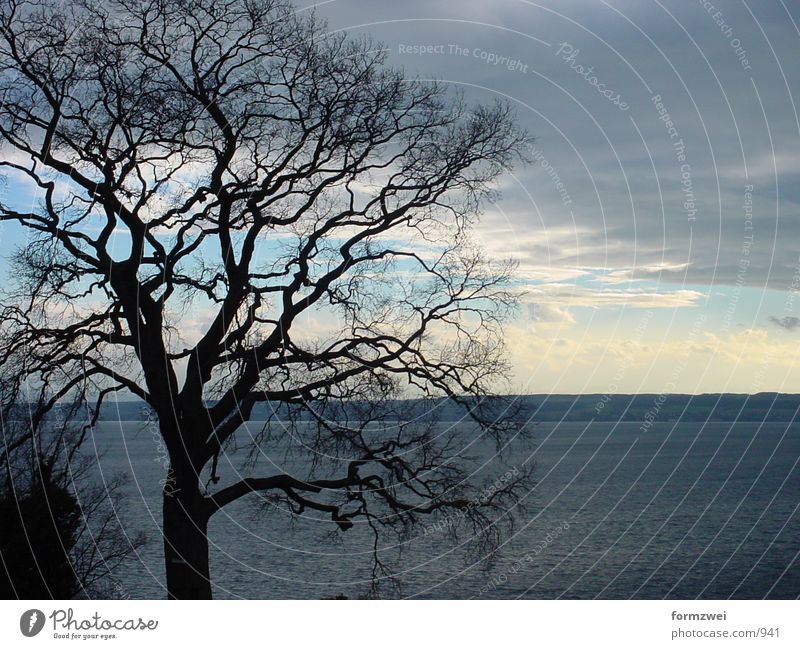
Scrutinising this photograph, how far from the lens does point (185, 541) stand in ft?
55.8

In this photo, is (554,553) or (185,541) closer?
(185,541)

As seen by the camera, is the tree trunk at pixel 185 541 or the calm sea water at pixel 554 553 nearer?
the tree trunk at pixel 185 541

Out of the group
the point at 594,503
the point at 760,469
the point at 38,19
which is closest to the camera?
the point at 38,19

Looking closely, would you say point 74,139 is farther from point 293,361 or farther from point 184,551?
point 184,551

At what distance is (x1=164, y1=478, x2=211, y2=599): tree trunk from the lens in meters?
16.7

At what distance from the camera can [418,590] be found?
51031 millimetres

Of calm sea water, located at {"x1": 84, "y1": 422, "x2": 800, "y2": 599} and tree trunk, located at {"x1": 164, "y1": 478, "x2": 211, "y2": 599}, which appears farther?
calm sea water, located at {"x1": 84, "y1": 422, "x2": 800, "y2": 599}

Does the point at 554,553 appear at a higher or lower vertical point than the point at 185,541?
higher

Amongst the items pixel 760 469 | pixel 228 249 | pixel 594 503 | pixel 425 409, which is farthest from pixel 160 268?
pixel 760 469

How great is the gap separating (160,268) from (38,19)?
16.4ft

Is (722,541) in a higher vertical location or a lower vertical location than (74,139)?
lower

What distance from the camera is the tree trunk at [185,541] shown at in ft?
54.9
